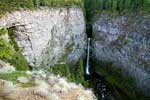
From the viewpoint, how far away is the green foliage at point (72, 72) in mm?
19453

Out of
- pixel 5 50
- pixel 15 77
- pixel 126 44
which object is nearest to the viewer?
pixel 15 77

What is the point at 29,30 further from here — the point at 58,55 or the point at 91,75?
the point at 91,75

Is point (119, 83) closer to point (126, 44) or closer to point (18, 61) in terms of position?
point (126, 44)

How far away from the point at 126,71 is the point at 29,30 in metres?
6.33

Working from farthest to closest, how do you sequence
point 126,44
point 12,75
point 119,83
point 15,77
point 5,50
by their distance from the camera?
point 119,83, point 126,44, point 5,50, point 12,75, point 15,77

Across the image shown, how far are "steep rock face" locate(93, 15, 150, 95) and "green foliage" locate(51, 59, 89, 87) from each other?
157cm

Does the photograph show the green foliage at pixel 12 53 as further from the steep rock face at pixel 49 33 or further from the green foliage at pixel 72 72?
the green foliage at pixel 72 72

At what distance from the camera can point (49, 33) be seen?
18.4 meters

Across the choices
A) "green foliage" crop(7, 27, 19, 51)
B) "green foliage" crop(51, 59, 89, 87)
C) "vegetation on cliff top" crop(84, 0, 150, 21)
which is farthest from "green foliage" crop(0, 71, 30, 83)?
"vegetation on cliff top" crop(84, 0, 150, 21)

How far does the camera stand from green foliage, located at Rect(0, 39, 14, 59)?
13517mm

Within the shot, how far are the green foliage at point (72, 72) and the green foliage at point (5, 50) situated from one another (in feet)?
17.8

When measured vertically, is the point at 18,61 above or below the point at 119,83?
above

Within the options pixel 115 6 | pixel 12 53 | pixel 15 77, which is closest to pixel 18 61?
pixel 12 53

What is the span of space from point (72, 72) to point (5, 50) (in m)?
7.69
